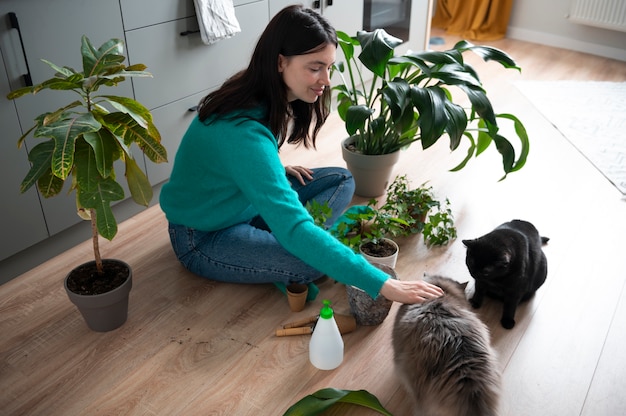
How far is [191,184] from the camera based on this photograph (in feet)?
6.38

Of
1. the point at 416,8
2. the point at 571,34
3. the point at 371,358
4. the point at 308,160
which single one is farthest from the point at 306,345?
the point at 571,34

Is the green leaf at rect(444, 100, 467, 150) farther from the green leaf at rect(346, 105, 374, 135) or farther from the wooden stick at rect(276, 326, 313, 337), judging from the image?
the wooden stick at rect(276, 326, 313, 337)

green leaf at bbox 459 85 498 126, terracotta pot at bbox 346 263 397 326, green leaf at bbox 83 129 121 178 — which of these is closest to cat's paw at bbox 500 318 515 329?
terracotta pot at bbox 346 263 397 326

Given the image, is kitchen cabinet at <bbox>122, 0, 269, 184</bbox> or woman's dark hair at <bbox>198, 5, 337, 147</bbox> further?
kitchen cabinet at <bbox>122, 0, 269, 184</bbox>

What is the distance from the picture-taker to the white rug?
2963 millimetres

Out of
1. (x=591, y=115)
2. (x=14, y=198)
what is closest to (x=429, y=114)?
(x=14, y=198)

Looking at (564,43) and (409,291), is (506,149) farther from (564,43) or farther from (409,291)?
(564,43)

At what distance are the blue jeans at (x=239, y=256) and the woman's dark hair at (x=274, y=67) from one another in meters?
0.37

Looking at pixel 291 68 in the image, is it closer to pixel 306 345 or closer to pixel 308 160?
pixel 306 345

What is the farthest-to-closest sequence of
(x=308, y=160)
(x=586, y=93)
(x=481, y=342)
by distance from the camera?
1. (x=586, y=93)
2. (x=308, y=160)
3. (x=481, y=342)

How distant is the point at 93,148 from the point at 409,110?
1.15m

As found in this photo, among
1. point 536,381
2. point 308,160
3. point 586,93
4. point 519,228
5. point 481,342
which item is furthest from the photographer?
point 586,93

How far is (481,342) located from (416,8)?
283cm

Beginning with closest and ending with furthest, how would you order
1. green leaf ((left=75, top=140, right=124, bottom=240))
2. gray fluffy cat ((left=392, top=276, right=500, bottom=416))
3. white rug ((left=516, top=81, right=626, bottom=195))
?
gray fluffy cat ((left=392, top=276, right=500, bottom=416)) < green leaf ((left=75, top=140, right=124, bottom=240)) < white rug ((left=516, top=81, right=626, bottom=195))
